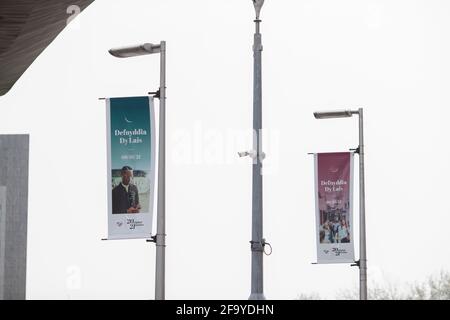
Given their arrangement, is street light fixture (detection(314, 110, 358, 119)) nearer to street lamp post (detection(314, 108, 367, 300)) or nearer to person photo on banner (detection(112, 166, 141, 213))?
street lamp post (detection(314, 108, 367, 300))

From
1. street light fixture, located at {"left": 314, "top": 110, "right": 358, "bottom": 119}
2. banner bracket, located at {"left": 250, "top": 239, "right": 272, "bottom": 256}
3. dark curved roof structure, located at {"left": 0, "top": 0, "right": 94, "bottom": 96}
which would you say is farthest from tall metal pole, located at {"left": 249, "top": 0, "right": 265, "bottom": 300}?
street light fixture, located at {"left": 314, "top": 110, "right": 358, "bottom": 119}

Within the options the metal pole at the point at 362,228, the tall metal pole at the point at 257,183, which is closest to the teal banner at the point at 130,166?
the tall metal pole at the point at 257,183

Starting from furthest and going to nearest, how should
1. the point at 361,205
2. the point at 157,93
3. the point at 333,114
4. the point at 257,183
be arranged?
the point at 361,205
the point at 333,114
the point at 257,183
the point at 157,93

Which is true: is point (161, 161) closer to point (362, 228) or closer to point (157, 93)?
point (157, 93)

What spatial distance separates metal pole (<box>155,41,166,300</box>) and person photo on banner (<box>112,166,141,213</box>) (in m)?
0.56

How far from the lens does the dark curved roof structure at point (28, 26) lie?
2172 cm

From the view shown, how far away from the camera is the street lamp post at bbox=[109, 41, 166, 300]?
2400 centimetres

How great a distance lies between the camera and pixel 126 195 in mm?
23938

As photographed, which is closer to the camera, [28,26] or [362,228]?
[28,26]

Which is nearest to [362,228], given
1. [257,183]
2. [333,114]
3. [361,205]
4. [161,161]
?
[361,205]

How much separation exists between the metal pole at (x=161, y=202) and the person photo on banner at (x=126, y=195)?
1.84 ft

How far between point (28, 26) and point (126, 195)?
3523mm

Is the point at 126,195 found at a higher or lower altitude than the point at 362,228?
higher

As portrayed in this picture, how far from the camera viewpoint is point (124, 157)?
78.8ft
